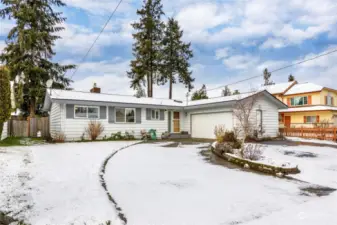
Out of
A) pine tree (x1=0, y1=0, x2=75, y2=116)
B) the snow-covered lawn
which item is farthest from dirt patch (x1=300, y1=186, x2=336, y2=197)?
pine tree (x1=0, y1=0, x2=75, y2=116)

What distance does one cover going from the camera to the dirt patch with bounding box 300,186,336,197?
Answer: 183 inches

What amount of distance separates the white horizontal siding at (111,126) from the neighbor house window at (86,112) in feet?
1.07

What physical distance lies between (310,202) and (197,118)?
14.5 metres

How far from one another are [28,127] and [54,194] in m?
16.0

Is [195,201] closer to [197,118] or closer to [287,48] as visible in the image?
[197,118]

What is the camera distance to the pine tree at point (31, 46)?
2070 centimetres

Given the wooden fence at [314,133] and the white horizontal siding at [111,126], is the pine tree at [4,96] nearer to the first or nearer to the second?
the white horizontal siding at [111,126]

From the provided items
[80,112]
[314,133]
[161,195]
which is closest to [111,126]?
[80,112]

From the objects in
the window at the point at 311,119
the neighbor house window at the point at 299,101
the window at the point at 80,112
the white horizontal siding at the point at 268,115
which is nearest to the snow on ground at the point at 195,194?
the window at the point at 80,112

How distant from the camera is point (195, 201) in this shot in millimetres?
4109

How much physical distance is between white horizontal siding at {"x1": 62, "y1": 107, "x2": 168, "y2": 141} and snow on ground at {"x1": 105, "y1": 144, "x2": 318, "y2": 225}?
340 inches

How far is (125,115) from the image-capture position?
16.5 metres

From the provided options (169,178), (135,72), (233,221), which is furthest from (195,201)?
(135,72)

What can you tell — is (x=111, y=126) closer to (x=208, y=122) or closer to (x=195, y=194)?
(x=208, y=122)
